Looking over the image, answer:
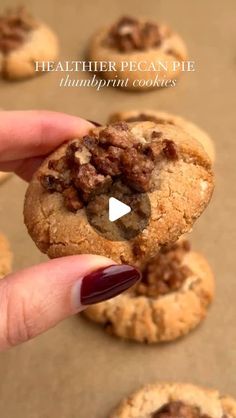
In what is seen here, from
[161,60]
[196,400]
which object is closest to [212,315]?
[196,400]

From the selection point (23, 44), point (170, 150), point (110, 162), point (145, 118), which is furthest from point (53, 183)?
point (23, 44)

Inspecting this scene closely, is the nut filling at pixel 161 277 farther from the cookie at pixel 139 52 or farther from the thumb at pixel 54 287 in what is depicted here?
the cookie at pixel 139 52

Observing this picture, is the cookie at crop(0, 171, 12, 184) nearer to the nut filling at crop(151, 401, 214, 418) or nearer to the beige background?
the beige background

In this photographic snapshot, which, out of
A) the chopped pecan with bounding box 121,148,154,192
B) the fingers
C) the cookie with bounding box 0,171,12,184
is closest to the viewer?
the chopped pecan with bounding box 121,148,154,192

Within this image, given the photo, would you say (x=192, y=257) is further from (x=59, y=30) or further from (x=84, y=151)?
(x=59, y=30)

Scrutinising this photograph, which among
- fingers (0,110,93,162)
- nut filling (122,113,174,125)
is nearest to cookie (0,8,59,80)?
nut filling (122,113,174,125)

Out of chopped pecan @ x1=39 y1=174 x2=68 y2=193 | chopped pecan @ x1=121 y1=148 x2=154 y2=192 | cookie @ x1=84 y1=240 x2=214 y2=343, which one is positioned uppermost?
chopped pecan @ x1=121 y1=148 x2=154 y2=192

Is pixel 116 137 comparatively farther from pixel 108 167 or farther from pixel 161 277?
pixel 161 277
